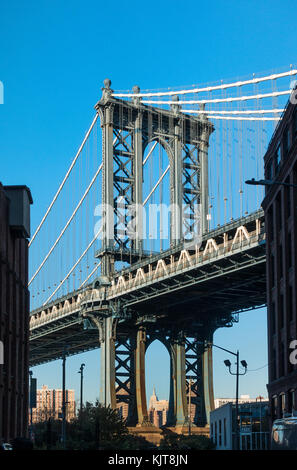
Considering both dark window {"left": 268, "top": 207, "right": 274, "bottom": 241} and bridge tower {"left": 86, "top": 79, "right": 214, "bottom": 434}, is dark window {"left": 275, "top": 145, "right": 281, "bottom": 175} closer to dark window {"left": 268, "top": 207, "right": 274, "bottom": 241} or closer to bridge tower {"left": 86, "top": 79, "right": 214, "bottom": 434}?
dark window {"left": 268, "top": 207, "right": 274, "bottom": 241}

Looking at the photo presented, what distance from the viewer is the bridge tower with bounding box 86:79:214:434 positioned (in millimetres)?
102875

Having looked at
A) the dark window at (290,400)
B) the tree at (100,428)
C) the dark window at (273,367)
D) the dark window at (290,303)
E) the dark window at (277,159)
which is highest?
the dark window at (277,159)

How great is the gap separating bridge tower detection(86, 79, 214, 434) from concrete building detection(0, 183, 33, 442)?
28.7 meters

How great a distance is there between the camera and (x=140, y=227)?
344 ft

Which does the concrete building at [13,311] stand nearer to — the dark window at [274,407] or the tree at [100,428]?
the tree at [100,428]

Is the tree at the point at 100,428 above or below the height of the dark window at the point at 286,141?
below

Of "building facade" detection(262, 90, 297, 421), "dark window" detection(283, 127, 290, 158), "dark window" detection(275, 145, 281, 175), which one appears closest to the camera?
"building facade" detection(262, 90, 297, 421)

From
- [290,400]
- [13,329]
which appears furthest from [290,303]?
[13,329]

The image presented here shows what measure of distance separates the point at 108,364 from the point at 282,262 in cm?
4190

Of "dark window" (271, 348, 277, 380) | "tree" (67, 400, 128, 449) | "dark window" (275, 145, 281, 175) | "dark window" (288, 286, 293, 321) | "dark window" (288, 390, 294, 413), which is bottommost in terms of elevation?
"tree" (67, 400, 128, 449)

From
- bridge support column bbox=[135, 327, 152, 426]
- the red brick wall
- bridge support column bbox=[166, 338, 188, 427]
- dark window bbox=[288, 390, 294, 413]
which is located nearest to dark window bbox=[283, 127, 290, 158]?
dark window bbox=[288, 390, 294, 413]

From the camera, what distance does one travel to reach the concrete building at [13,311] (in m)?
62.0

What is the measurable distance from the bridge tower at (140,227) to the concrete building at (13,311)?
28735 mm

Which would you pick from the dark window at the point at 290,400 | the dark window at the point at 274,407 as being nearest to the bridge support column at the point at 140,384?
the dark window at the point at 274,407
